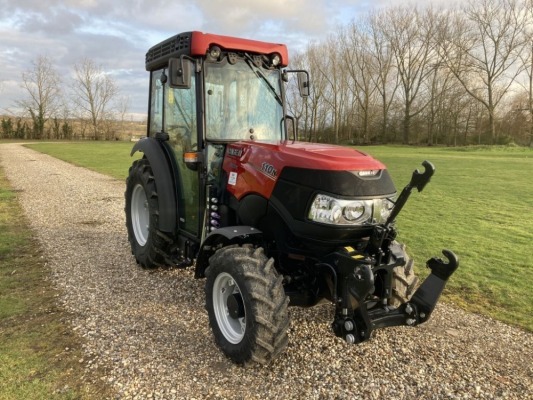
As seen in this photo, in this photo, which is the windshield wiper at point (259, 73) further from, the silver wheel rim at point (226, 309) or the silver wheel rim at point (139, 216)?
the silver wheel rim at point (139, 216)

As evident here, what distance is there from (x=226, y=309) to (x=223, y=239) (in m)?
0.60

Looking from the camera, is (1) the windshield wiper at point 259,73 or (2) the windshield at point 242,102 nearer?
(2) the windshield at point 242,102

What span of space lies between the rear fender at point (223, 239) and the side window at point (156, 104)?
6.35 ft

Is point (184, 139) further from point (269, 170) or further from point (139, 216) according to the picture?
point (139, 216)

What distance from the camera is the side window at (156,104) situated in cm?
522

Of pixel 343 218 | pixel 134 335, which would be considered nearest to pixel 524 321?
pixel 343 218

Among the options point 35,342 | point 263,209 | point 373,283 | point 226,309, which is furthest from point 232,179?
point 35,342

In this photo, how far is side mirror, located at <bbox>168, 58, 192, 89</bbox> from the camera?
12.4 feet

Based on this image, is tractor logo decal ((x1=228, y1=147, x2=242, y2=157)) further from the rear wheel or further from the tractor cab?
A: the rear wheel

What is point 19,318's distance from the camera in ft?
14.1

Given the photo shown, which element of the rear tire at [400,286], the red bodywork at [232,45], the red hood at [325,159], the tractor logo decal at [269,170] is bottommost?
the rear tire at [400,286]

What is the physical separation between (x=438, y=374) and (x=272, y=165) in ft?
6.83

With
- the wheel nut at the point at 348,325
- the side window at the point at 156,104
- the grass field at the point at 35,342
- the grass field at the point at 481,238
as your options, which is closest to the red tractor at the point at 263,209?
the wheel nut at the point at 348,325

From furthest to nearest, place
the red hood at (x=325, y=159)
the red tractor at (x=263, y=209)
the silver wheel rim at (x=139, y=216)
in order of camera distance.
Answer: the silver wheel rim at (x=139, y=216), the red hood at (x=325, y=159), the red tractor at (x=263, y=209)
